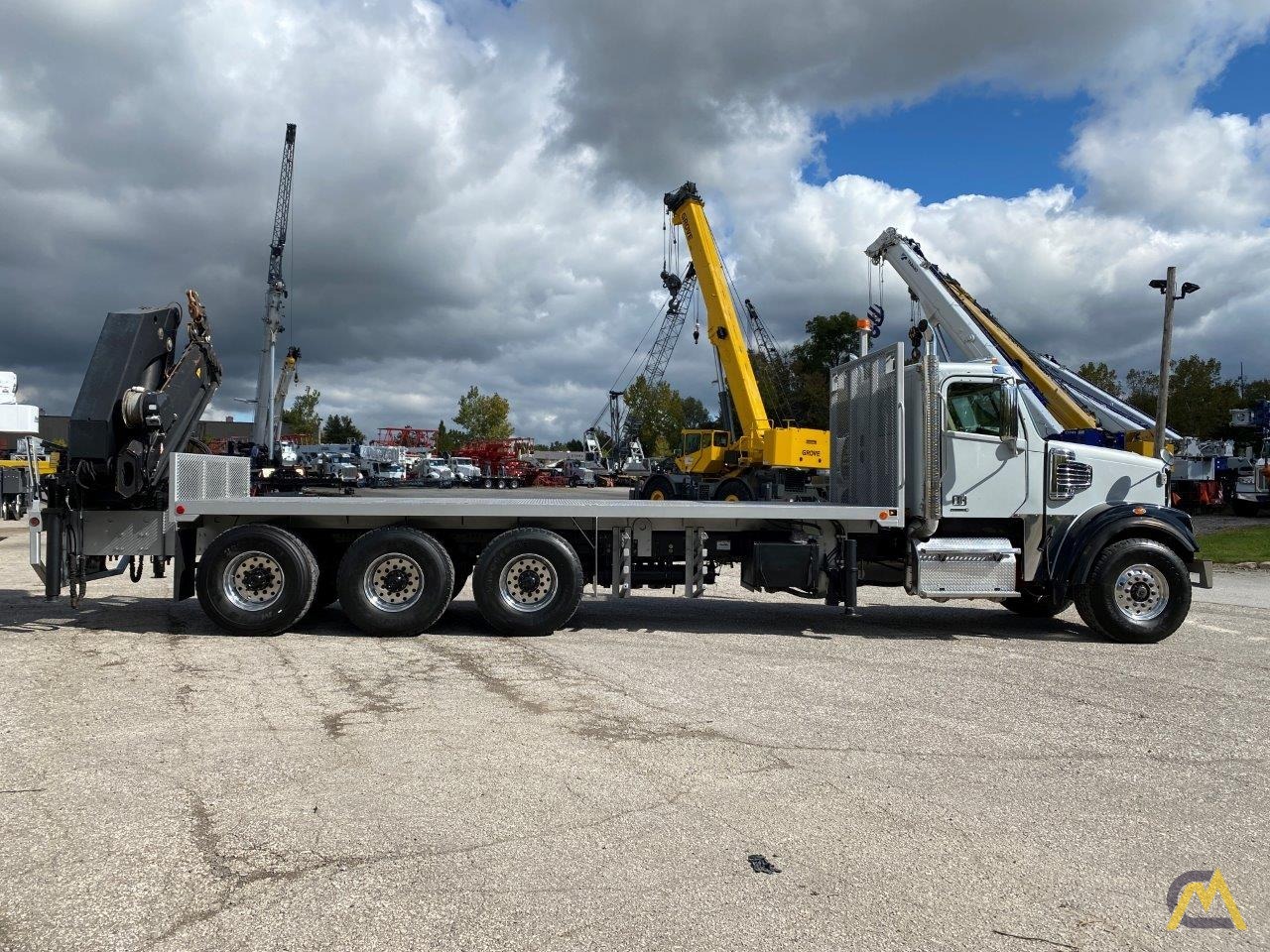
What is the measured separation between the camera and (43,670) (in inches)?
293

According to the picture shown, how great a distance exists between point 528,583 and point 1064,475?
5642 mm

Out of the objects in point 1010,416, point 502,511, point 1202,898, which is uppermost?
point 1010,416

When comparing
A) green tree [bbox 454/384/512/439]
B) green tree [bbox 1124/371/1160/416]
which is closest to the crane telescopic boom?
green tree [bbox 454/384/512/439]

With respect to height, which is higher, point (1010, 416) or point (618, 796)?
point (1010, 416)

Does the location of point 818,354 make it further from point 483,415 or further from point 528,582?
point 528,582

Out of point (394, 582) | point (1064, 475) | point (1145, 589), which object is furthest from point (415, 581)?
point (1145, 589)

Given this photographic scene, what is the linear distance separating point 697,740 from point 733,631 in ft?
13.9

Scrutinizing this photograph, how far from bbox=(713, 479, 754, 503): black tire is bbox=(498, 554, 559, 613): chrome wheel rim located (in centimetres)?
1512

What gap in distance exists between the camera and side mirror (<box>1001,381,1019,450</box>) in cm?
951

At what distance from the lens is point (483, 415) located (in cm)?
8275

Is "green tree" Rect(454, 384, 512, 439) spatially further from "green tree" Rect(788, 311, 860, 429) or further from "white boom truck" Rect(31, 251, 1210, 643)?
"white boom truck" Rect(31, 251, 1210, 643)

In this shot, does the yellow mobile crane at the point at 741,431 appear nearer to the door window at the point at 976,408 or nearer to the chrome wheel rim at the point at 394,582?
the door window at the point at 976,408

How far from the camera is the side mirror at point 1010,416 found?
31.2ft

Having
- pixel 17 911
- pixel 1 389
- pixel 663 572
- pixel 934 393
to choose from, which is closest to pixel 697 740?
pixel 17 911
